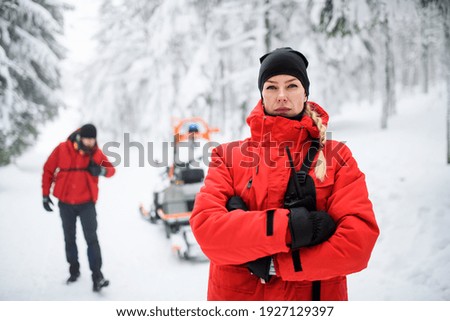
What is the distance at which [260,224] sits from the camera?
115 cm

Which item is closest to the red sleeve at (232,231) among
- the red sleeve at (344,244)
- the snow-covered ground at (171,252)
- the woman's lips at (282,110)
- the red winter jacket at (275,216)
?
the red winter jacket at (275,216)

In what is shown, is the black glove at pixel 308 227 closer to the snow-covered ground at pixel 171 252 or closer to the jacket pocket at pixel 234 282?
the jacket pocket at pixel 234 282

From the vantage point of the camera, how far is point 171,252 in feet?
13.3

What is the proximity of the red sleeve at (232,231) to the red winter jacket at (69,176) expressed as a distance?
221 centimetres

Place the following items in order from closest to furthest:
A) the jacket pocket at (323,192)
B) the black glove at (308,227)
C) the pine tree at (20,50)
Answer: the black glove at (308,227), the jacket pocket at (323,192), the pine tree at (20,50)

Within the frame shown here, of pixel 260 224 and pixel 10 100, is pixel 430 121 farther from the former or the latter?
pixel 10 100

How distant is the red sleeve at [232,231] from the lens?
1.13m

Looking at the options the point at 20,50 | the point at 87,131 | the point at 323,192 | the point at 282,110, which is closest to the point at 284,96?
the point at 282,110

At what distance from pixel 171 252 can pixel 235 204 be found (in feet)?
10.0

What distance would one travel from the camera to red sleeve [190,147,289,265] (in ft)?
3.72

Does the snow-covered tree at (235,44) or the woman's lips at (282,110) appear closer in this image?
the woman's lips at (282,110)

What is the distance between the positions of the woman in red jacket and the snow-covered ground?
1.89m
